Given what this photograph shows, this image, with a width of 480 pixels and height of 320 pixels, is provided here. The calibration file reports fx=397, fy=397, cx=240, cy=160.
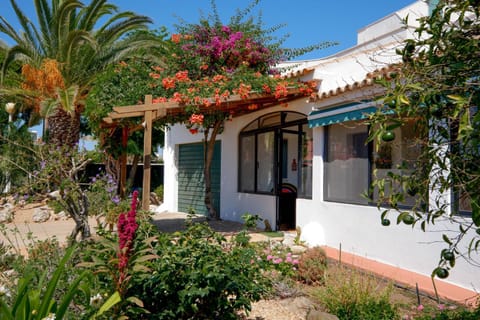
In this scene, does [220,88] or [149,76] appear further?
[149,76]

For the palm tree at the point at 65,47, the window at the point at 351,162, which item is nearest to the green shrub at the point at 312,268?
the window at the point at 351,162

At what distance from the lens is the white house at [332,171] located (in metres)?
6.66

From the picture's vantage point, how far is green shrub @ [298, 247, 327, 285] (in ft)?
19.6

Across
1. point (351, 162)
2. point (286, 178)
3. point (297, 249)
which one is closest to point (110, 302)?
point (297, 249)

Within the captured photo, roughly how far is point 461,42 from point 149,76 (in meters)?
8.28

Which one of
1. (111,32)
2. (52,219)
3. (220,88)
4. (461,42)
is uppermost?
(111,32)

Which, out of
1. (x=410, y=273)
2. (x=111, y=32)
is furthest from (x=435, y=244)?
(x=111, y=32)

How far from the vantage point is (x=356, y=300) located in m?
4.49

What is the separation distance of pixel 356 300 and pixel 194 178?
1105cm

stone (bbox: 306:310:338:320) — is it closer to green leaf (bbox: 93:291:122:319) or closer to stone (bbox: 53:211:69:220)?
green leaf (bbox: 93:291:122:319)

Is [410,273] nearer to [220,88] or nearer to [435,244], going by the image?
[435,244]

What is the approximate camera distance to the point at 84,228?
6340mm

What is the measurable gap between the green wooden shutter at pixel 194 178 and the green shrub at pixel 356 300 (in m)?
8.99

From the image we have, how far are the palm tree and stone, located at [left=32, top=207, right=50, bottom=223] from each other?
2.75 metres
